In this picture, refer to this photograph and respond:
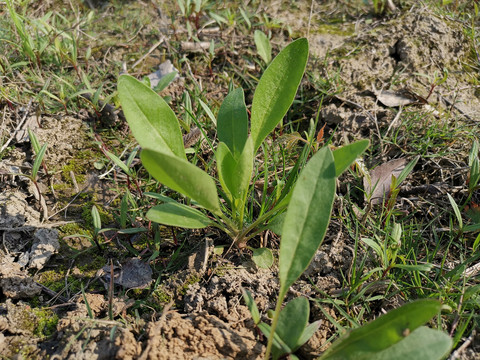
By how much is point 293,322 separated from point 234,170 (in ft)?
1.80

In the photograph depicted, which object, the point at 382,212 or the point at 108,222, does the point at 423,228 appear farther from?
the point at 108,222

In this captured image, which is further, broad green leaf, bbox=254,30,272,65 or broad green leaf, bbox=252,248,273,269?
broad green leaf, bbox=254,30,272,65

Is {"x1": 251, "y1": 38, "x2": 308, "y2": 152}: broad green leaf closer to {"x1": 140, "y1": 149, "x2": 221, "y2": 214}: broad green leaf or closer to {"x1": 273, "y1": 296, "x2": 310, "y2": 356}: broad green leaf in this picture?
{"x1": 140, "y1": 149, "x2": 221, "y2": 214}: broad green leaf

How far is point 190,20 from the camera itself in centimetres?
262

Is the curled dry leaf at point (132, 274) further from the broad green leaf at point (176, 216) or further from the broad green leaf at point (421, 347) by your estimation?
the broad green leaf at point (421, 347)

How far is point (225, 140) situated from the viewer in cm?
170

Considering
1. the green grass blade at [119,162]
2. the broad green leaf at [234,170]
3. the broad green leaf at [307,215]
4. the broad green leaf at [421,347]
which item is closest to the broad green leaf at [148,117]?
the broad green leaf at [234,170]

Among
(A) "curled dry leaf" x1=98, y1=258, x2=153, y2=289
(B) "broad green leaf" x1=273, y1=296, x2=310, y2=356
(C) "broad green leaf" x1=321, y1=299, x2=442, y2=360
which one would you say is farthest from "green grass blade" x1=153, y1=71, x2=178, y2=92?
(C) "broad green leaf" x1=321, y1=299, x2=442, y2=360

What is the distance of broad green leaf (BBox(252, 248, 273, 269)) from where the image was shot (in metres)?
1.56

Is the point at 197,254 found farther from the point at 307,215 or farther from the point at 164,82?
the point at 164,82

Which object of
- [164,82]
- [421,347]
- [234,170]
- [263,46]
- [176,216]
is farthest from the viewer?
[263,46]

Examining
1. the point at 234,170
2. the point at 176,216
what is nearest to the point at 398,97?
the point at 234,170

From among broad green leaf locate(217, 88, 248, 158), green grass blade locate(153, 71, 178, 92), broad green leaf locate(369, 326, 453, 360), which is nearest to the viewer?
broad green leaf locate(369, 326, 453, 360)

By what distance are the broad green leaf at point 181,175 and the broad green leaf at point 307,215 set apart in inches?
10.5
